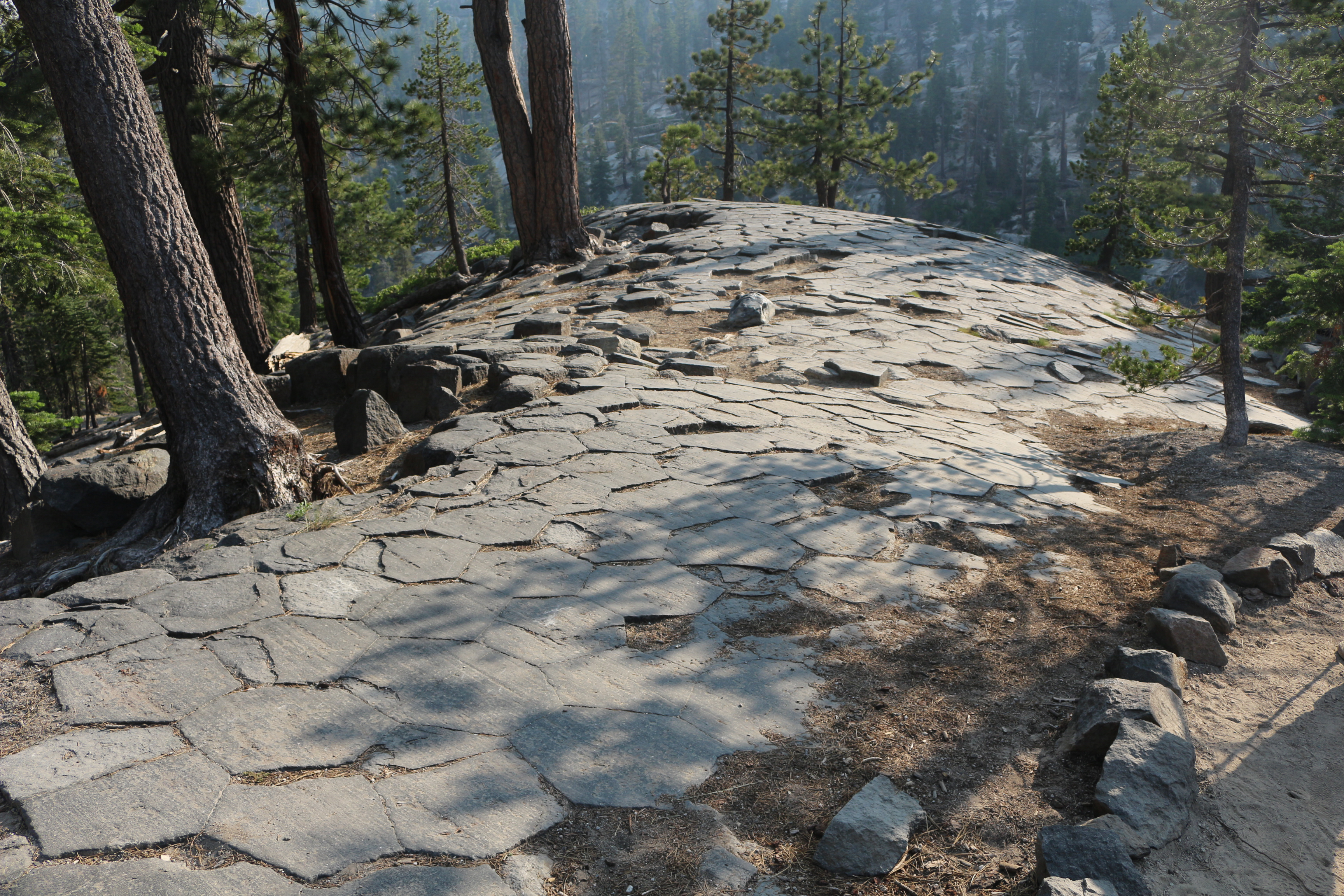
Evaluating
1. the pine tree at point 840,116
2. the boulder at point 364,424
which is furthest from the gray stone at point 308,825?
the pine tree at point 840,116

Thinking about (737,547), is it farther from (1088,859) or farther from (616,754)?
(1088,859)

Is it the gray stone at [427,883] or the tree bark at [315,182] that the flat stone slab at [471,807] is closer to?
the gray stone at [427,883]

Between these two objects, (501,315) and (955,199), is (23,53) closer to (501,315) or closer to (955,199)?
(501,315)

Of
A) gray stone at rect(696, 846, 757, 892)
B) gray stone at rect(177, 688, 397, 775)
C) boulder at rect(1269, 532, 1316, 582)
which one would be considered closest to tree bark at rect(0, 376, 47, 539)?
gray stone at rect(177, 688, 397, 775)

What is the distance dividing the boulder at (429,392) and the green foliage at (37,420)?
929 centimetres

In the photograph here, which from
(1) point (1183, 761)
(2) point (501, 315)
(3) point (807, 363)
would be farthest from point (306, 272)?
(1) point (1183, 761)

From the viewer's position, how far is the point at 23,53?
7488 millimetres

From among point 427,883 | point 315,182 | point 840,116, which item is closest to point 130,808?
point 427,883

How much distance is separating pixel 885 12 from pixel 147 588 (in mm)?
129567

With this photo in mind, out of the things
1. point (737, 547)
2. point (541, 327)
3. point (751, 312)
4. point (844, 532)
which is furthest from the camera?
point (751, 312)

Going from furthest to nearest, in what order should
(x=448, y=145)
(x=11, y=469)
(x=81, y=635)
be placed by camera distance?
1. (x=448, y=145)
2. (x=11, y=469)
3. (x=81, y=635)

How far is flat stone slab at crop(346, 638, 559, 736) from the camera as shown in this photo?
2246 mm

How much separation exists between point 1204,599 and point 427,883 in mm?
2808

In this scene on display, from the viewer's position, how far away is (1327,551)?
11.1ft
